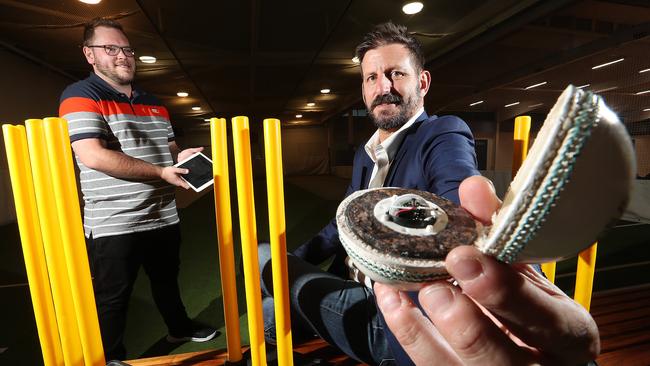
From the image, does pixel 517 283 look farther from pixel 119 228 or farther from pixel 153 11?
pixel 153 11

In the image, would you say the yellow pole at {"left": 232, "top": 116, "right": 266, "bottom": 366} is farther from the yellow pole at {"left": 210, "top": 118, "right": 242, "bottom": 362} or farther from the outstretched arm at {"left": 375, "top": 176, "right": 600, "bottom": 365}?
the outstretched arm at {"left": 375, "top": 176, "right": 600, "bottom": 365}

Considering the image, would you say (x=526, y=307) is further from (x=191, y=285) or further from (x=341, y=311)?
(x=191, y=285)

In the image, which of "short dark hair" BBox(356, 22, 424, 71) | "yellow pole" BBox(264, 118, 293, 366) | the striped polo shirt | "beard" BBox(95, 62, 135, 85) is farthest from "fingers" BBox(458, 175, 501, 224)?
"beard" BBox(95, 62, 135, 85)

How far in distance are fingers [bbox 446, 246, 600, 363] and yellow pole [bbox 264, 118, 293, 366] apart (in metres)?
0.37

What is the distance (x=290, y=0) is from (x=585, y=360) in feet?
11.5

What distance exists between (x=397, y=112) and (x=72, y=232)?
3.28 ft

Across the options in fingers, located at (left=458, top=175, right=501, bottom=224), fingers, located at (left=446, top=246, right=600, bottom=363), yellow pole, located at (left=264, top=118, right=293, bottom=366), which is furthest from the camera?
yellow pole, located at (left=264, top=118, right=293, bottom=366)

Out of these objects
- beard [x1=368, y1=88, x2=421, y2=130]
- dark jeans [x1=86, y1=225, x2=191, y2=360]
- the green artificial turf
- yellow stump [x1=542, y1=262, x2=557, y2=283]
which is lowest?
the green artificial turf

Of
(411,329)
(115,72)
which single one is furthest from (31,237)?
(115,72)

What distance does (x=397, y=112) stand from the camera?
112 cm

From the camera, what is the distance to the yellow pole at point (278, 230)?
575 millimetres

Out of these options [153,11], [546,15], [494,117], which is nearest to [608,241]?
[546,15]

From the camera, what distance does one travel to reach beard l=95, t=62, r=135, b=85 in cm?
122

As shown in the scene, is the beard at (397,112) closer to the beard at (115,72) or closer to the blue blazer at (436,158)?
the blue blazer at (436,158)
